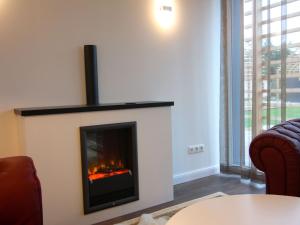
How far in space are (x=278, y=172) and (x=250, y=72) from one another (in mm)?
1679

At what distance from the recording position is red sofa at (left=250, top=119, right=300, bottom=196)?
1.86 metres

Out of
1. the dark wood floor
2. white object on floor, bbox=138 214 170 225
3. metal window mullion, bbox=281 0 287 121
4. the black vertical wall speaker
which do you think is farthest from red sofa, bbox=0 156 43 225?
metal window mullion, bbox=281 0 287 121

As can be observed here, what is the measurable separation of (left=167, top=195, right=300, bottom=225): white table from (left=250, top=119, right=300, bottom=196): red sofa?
38 centimetres

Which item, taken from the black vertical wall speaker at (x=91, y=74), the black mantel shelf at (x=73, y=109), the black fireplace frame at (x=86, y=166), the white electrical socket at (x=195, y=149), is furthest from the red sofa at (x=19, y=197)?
the white electrical socket at (x=195, y=149)

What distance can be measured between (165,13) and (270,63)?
1.25 meters

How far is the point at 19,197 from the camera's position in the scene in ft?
3.46

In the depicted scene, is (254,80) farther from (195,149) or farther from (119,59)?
(119,59)

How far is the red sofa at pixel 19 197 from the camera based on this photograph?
103 cm

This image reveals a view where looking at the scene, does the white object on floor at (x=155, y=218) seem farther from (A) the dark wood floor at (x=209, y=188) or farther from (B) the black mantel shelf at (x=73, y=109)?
(B) the black mantel shelf at (x=73, y=109)

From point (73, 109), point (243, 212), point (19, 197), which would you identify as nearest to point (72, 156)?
point (73, 109)

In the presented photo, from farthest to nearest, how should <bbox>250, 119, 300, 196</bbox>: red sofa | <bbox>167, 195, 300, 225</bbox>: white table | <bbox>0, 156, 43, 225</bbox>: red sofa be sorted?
<bbox>250, 119, 300, 196</bbox>: red sofa → <bbox>167, 195, 300, 225</bbox>: white table → <bbox>0, 156, 43, 225</bbox>: red sofa

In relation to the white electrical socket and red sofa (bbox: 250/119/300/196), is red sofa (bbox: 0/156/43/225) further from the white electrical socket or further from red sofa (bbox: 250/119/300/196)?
the white electrical socket

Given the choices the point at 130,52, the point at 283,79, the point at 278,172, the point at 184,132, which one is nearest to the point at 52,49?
the point at 130,52

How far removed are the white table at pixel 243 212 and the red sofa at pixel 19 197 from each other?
1.98 feet
